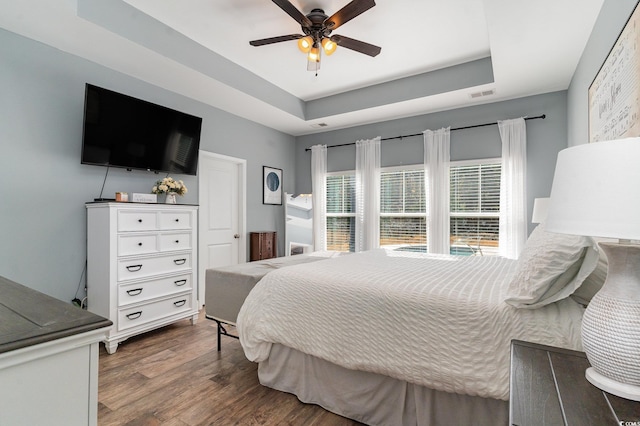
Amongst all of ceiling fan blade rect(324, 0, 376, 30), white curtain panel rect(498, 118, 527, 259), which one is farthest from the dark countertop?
white curtain panel rect(498, 118, 527, 259)

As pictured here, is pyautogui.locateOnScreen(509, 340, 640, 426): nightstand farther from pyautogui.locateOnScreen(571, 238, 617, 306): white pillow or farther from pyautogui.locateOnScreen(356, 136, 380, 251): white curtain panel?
pyautogui.locateOnScreen(356, 136, 380, 251): white curtain panel

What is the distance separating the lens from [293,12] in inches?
92.8

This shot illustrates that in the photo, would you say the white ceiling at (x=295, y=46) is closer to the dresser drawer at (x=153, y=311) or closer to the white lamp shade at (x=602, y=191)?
the white lamp shade at (x=602, y=191)

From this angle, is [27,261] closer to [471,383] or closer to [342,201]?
[471,383]

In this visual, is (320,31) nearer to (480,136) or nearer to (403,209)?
(480,136)

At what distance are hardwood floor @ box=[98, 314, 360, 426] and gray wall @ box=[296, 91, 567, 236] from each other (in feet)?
11.3

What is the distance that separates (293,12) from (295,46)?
93 cm

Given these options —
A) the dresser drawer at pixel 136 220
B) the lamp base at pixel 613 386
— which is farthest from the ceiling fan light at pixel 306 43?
the lamp base at pixel 613 386

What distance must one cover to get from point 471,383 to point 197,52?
11.7 ft

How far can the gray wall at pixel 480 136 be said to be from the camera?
3.71m

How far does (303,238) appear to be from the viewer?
17.9 feet

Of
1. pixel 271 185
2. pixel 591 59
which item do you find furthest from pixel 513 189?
pixel 271 185

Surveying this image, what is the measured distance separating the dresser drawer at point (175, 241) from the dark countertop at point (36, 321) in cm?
221

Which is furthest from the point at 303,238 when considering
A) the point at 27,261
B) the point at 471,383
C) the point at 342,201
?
the point at 471,383
